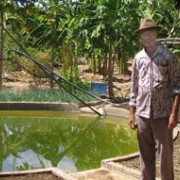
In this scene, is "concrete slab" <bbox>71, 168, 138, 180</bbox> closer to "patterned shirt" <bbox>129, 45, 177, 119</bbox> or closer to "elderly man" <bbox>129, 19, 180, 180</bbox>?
"elderly man" <bbox>129, 19, 180, 180</bbox>

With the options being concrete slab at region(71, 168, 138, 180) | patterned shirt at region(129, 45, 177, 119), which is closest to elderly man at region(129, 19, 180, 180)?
patterned shirt at region(129, 45, 177, 119)

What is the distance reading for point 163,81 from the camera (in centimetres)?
320

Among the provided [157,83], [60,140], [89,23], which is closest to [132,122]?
[157,83]

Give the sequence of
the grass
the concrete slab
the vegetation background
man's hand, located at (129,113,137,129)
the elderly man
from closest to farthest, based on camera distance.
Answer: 1. the elderly man
2. man's hand, located at (129,113,137,129)
3. the concrete slab
4. the grass
5. the vegetation background

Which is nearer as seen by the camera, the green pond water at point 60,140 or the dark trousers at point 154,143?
the dark trousers at point 154,143

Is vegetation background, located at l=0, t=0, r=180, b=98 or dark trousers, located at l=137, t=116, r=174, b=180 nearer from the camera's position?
dark trousers, located at l=137, t=116, r=174, b=180

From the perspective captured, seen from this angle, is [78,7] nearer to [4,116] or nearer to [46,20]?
[46,20]

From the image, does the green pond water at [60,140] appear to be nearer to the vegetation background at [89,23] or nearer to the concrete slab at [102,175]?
the concrete slab at [102,175]

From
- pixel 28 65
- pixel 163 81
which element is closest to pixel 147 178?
pixel 163 81

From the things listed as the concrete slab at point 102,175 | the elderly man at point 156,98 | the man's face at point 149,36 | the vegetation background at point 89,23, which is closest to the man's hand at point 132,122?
the elderly man at point 156,98

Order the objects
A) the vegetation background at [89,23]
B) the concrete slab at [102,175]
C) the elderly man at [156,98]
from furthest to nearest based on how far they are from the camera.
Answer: the vegetation background at [89,23]
the concrete slab at [102,175]
the elderly man at [156,98]

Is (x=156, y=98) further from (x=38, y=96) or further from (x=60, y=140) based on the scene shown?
(x=38, y=96)

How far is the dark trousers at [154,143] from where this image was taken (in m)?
→ 3.20

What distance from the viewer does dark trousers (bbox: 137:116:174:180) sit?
3.20 metres
